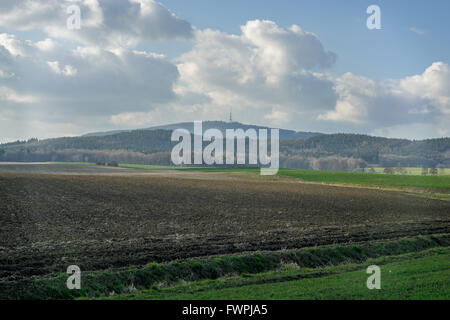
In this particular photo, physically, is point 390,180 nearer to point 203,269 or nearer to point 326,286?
point 203,269

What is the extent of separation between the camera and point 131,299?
10852 mm

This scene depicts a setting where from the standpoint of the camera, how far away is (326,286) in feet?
37.9

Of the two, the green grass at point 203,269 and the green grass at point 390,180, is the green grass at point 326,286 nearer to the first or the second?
the green grass at point 203,269

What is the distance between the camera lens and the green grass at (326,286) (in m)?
10.5

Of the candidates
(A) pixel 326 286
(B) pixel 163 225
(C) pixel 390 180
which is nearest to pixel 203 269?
(A) pixel 326 286

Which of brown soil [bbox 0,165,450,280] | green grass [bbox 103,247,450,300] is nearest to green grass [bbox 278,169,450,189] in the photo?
brown soil [bbox 0,165,450,280]

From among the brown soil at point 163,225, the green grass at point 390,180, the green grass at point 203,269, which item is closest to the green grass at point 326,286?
the green grass at point 203,269

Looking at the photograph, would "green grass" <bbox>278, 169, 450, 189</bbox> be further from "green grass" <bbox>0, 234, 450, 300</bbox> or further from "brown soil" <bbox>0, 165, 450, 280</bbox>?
"green grass" <bbox>0, 234, 450, 300</bbox>

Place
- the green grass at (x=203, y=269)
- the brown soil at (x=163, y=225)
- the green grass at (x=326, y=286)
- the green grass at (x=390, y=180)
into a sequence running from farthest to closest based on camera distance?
the green grass at (x=390, y=180) → the brown soil at (x=163, y=225) → the green grass at (x=203, y=269) → the green grass at (x=326, y=286)

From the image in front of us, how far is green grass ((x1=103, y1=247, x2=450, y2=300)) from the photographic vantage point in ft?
34.4

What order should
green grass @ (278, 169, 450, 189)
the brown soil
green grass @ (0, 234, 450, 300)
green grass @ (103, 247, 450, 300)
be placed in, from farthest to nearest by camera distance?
green grass @ (278, 169, 450, 189) < the brown soil < green grass @ (0, 234, 450, 300) < green grass @ (103, 247, 450, 300)

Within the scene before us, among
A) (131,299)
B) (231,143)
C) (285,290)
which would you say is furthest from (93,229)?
(231,143)

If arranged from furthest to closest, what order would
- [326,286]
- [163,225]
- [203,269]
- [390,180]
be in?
[390,180] < [163,225] < [203,269] < [326,286]
